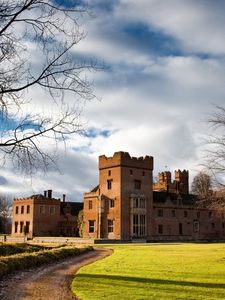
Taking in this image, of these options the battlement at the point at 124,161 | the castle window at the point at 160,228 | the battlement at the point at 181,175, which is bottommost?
the castle window at the point at 160,228

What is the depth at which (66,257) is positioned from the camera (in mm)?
28266

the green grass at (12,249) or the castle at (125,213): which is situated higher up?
the castle at (125,213)

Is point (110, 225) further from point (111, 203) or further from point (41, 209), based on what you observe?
point (41, 209)

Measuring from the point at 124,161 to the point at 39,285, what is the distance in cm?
4878

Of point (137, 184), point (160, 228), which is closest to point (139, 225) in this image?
point (160, 228)

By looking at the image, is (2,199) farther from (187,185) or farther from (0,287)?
(0,287)

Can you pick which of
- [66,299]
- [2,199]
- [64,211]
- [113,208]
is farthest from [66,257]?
[2,199]

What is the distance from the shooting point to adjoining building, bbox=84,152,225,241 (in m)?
62.7

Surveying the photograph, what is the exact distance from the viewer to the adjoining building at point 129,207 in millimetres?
62688

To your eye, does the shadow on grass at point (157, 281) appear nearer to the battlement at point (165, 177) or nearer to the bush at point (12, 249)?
the bush at point (12, 249)

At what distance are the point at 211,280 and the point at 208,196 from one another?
13.3m

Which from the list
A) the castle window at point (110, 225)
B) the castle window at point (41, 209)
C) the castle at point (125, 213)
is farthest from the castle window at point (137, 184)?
the castle window at point (41, 209)

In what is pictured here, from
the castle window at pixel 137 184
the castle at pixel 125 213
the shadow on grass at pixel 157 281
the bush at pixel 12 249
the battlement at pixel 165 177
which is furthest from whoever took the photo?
the battlement at pixel 165 177

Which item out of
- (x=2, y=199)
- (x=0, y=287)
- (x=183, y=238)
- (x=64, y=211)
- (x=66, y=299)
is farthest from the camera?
(x=2, y=199)
